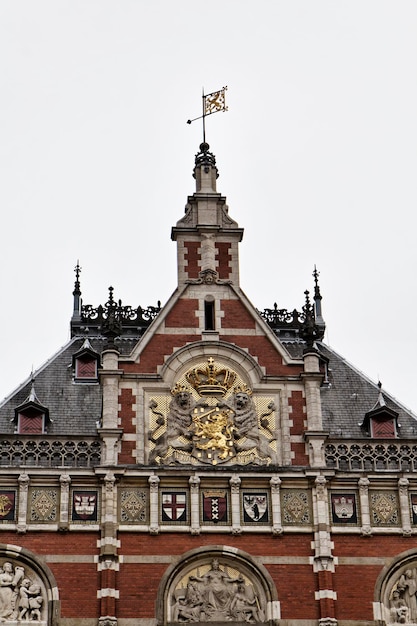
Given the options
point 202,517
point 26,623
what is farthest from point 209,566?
point 26,623

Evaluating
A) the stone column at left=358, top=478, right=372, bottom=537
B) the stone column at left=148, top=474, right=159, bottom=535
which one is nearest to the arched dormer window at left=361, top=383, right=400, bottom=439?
the stone column at left=358, top=478, right=372, bottom=537

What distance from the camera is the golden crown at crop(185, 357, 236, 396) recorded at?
121 ft

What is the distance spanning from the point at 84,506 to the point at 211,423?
12.4ft

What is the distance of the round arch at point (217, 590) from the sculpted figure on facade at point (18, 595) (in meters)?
2.80

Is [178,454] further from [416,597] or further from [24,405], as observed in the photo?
[416,597]

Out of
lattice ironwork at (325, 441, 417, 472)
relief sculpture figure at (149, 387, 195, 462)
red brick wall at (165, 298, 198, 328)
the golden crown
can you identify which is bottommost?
lattice ironwork at (325, 441, 417, 472)

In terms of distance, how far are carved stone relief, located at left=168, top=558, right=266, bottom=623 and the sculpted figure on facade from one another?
10.2 ft

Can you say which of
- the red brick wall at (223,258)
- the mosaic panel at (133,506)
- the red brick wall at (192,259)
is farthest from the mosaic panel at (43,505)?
the red brick wall at (223,258)

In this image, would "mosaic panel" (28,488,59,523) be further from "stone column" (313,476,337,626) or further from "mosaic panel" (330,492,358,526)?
"mosaic panel" (330,492,358,526)

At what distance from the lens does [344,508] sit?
35531 mm

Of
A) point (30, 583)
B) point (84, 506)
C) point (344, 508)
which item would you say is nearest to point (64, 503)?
point (84, 506)

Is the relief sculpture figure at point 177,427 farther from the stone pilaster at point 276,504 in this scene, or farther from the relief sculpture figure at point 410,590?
the relief sculpture figure at point 410,590

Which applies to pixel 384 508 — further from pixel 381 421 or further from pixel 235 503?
pixel 235 503

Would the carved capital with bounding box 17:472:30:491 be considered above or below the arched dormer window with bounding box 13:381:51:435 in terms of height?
below
